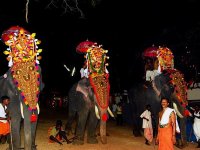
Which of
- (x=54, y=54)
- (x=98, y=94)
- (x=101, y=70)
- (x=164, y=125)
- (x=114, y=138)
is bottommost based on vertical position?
(x=114, y=138)

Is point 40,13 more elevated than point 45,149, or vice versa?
point 40,13

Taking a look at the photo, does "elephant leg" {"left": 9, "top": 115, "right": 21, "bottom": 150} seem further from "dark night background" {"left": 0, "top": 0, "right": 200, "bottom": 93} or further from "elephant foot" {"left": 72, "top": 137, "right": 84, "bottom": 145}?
"dark night background" {"left": 0, "top": 0, "right": 200, "bottom": 93}

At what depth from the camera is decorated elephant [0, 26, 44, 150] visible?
24.7ft

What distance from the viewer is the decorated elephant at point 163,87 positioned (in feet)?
33.6

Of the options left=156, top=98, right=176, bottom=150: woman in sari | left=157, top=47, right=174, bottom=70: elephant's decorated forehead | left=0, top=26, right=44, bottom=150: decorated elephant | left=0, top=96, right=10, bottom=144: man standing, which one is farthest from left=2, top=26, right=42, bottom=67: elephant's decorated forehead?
left=157, top=47, right=174, bottom=70: elephant's decorated forehead

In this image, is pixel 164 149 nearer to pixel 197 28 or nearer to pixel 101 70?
pixel 101 70

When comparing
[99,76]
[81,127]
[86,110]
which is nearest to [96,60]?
[99,76]

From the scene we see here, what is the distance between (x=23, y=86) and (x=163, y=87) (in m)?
4.53

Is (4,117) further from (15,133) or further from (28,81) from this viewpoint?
(28,81)

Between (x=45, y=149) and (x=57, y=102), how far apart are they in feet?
70.1

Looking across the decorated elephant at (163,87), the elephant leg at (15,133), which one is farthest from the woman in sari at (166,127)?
the elephant leg at (15,133)

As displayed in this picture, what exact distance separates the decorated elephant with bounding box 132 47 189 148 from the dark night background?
20.3 feet

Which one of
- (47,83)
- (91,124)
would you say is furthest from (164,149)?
(47,83)

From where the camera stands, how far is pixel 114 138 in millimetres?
11695
